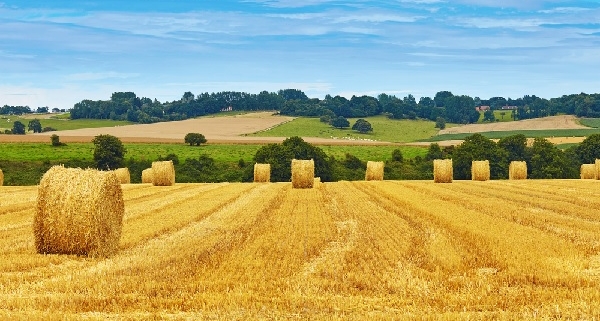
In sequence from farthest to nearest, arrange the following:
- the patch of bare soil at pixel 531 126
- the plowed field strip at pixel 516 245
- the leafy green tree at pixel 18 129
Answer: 1. the patch of bare soil at pixel 531 126
2. the leafy green tree at pixel 18 129
3. the plowed field strip at pixel 516 245

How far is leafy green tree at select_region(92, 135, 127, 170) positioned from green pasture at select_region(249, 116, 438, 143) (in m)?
50.5

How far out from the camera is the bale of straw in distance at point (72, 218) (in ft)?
40.8

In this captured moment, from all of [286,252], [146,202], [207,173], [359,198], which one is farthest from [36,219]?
[207,173]

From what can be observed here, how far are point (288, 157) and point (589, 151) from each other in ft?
119

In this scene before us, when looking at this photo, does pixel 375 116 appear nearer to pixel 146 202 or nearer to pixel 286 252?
pixel 146 202

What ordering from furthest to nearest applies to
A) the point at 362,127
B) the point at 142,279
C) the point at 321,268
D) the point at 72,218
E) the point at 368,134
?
the point at 362,127 → the point at 368,134 → the point at 72,218 → the point at 321,268 → the point at 142,279

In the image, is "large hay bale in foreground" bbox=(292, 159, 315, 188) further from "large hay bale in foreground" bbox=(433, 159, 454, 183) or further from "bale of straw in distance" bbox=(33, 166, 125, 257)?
"bale of straw in distance" bbox=(33, 166, 125, 257)

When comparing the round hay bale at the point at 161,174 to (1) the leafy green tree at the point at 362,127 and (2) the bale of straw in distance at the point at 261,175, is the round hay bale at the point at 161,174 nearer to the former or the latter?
(2) the bale of straw in distance at the point at 261,175

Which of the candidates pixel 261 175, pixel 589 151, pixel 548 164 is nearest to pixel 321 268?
pixel 261 175

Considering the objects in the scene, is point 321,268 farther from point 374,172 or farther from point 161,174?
point 374,172

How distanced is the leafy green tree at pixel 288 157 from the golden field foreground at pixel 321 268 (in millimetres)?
42577

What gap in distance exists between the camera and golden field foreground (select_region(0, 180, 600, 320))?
8.64m

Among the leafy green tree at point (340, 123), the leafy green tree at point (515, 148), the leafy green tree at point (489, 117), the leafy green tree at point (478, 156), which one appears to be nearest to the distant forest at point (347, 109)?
the leafy green tree at point (489, 117)

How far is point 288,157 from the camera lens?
6788cm
